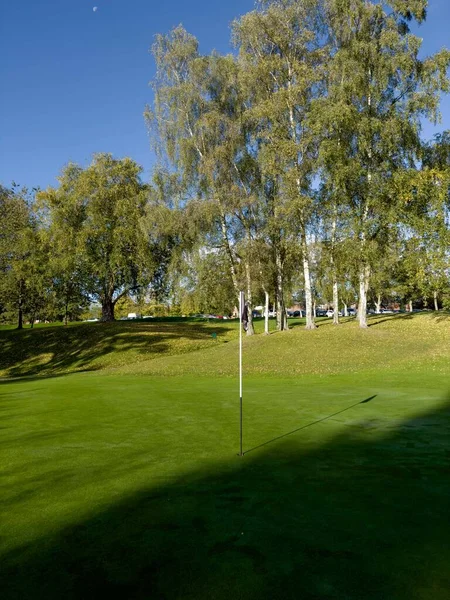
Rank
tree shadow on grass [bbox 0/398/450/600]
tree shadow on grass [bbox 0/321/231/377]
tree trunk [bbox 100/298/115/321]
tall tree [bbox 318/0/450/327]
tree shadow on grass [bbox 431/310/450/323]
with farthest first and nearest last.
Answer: tree trunk [bbox 100/298/115/321] → tree shadow on grass [bbox 0/321/231/377] → tree shadow on grass [bbox 431/310/450/323] → tall tree [bbox 318/0/450/327] → tree shadow on grass [bbox 0/398/450/600]

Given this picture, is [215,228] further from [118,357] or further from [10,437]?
[10,437]

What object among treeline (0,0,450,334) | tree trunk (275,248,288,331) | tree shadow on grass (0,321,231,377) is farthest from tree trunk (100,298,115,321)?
tree trunk (275,248,288,331)

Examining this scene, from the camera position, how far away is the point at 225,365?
22453 millimetres

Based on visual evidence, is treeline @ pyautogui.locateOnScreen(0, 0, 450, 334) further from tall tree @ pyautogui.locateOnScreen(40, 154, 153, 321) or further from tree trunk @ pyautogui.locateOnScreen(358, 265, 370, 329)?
tall tree @ pyautogui.locateOnScreen(40, 154, 153, 321)

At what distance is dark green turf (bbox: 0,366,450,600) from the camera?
314cm

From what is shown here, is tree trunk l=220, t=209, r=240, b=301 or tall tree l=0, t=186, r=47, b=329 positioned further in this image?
tall tree l=0, t=186, r=47, b=329

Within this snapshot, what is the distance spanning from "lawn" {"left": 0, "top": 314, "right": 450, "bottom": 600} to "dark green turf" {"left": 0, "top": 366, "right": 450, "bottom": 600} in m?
0.02

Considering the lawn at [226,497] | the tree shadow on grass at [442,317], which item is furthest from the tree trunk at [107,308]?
the lawn at [226,497]

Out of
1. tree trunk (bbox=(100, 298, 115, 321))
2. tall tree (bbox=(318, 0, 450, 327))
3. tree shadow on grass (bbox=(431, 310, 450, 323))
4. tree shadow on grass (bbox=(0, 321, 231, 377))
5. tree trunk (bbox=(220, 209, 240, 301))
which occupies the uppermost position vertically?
tall tree (bbox=(318, 0, 450, 327))

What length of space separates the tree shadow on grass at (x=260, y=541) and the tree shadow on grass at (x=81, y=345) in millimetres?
25686

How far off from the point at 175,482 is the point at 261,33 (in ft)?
102

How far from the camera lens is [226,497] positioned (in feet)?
15.3

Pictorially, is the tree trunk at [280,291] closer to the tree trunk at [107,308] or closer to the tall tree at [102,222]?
the tall tree at [102,222]

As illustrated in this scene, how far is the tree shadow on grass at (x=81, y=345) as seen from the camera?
102 feet
